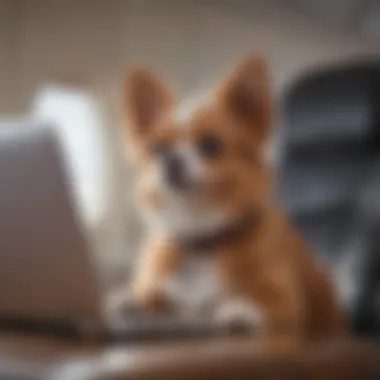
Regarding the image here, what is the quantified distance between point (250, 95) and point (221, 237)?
231 millimetres

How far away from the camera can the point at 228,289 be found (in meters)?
1.40

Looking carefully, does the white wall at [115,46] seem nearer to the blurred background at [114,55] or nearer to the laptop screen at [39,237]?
the blurred background at [114,55]

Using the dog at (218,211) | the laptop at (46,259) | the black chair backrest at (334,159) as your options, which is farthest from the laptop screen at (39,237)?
the black chair backrest at (334,159)

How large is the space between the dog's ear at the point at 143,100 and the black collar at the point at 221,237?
20 centimetres

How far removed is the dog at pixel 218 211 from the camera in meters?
1.41

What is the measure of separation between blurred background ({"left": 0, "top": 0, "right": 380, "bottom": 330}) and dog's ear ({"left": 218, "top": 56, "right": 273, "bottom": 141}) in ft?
2.87

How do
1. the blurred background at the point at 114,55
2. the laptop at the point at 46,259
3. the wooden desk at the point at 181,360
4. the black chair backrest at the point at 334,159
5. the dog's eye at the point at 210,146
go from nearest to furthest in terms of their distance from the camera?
the wooden desk at the point at 181,360
the laptop at the point at 46,259
the dog's eye at the point at 210,146
the black chair backrest at the point at 334,159
the blurred background at the point at 114,55

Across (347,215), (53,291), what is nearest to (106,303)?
(53,291)

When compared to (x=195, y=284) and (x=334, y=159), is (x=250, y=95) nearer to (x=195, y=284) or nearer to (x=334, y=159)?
(x=195, y=284)

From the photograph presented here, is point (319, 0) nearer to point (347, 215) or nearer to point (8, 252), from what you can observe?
point (347, 215)

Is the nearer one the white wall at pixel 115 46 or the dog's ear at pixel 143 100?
the dog's ear at pixel 143 100

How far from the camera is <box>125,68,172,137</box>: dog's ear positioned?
1.53 metres

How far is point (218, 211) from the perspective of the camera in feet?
4.67

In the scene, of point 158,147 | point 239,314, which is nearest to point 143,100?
point 158,147
